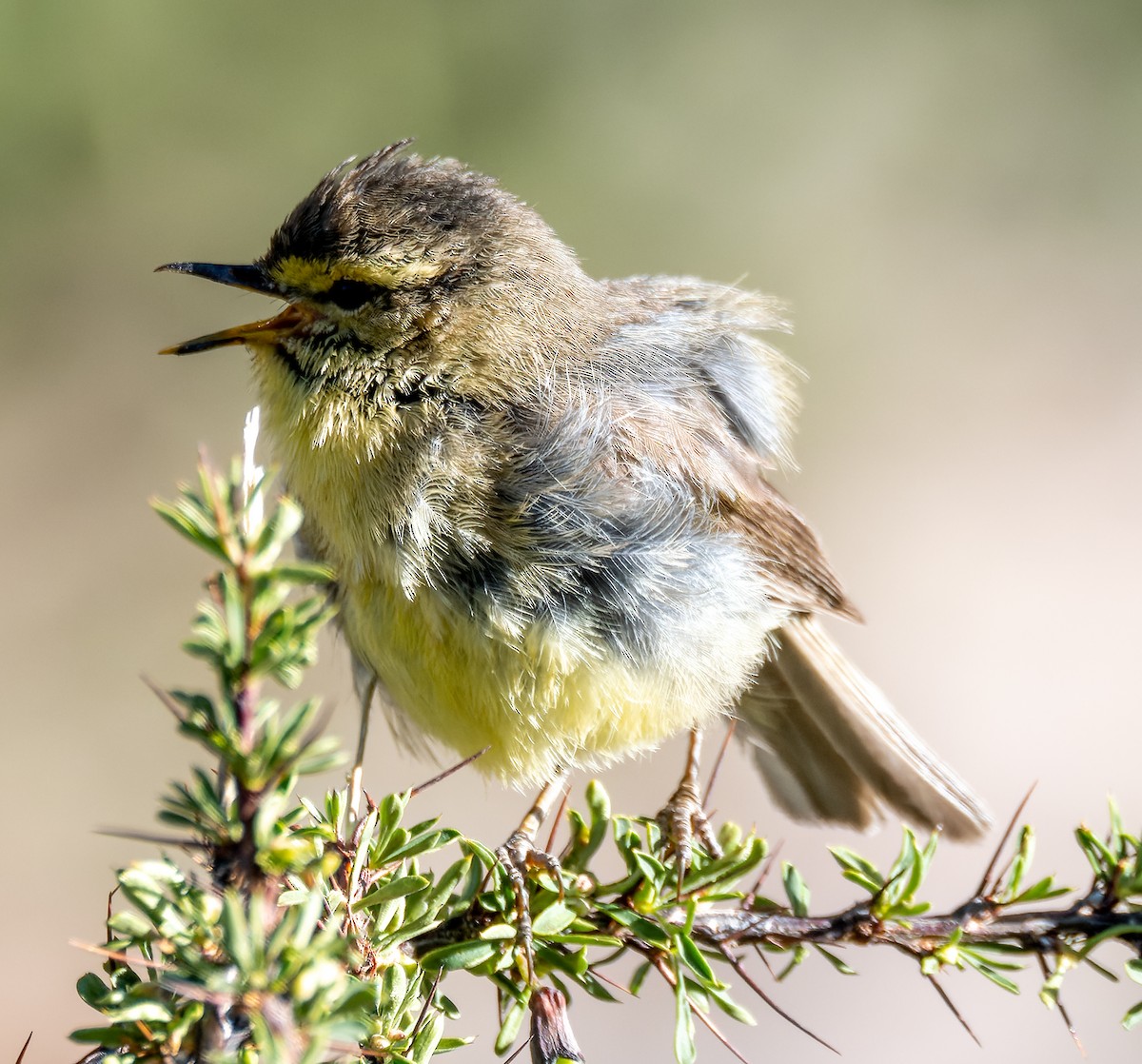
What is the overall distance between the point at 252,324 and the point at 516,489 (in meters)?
0.90

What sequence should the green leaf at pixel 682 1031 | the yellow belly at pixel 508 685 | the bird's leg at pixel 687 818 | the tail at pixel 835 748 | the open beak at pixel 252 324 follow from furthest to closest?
the tail at pixel 835 748 → the bird's leg at pixel 687 818 → the open beak at pixel 252 324 → the yellow belly at pixel 508 685 → the green leaf at pixel 682 1031

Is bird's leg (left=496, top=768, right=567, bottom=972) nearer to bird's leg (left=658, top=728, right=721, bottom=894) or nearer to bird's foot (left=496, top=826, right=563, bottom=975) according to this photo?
bird's foot (left=496, top=826, right=563, bottom=975)

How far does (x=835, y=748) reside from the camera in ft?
12.3

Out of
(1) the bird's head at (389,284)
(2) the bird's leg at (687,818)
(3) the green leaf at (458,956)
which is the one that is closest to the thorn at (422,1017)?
(3) the green leaf at (458,956)

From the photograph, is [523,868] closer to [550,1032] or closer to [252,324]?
[550,1032]

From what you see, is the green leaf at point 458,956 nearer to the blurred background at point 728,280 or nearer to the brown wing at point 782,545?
the brown wing at point 782,545

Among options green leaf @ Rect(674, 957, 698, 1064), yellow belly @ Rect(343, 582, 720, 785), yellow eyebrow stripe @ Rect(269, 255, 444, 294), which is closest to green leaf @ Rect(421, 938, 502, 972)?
green leaf @ Rect(674, 957, 698, 1064)

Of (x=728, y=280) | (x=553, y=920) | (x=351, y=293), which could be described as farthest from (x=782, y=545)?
(x=728, y=280)

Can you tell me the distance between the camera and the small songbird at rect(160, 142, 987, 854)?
275 centimetres

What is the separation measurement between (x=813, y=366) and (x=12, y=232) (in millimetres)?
4552

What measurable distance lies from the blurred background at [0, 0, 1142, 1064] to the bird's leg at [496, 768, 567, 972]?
180cm

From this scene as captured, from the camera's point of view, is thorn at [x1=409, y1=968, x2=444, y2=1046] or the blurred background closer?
thorn at [x1=409, y1=968, x2=444, y2=1046]

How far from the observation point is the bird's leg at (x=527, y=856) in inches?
80.1

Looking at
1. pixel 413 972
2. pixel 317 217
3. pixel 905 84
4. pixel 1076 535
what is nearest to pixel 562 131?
pixel 905 84
